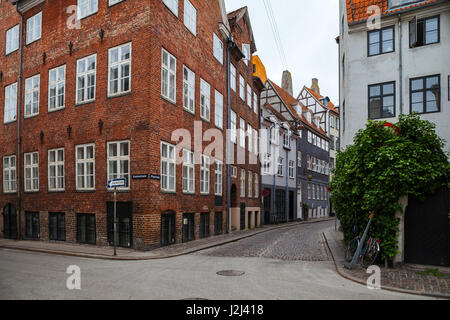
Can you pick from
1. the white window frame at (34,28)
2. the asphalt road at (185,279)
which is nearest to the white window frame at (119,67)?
the white window frame at (34,28)

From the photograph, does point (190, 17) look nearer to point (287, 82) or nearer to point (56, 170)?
point (56, 170)

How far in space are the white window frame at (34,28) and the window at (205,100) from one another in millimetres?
8424

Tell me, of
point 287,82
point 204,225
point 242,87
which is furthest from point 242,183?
point 287,82

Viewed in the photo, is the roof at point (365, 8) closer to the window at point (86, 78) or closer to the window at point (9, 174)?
the window at point (86, 78)

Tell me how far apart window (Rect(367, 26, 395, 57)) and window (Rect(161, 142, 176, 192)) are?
11.4 meters

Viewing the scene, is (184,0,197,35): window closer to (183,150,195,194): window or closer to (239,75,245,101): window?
(183,150,195,194): window

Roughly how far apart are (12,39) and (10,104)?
3632mm

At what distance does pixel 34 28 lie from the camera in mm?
19719

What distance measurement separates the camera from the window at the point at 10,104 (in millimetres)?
20719

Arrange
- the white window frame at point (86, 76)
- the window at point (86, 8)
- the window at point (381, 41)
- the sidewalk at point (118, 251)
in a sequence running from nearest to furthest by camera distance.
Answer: the sidewalk at point (118, 251) → the white window frame at point (86, 76) → the window at point (86, 8) → the window at point (381, 41)

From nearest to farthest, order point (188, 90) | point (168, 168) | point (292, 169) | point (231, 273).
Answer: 1. point (231, 273)
2. point (168, 168)
3. point (188, 90)
4. point (292, 169)

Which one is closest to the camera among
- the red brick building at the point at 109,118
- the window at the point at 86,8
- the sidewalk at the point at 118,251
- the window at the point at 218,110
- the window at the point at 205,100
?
→ the sidewalk at the point at 118,251
